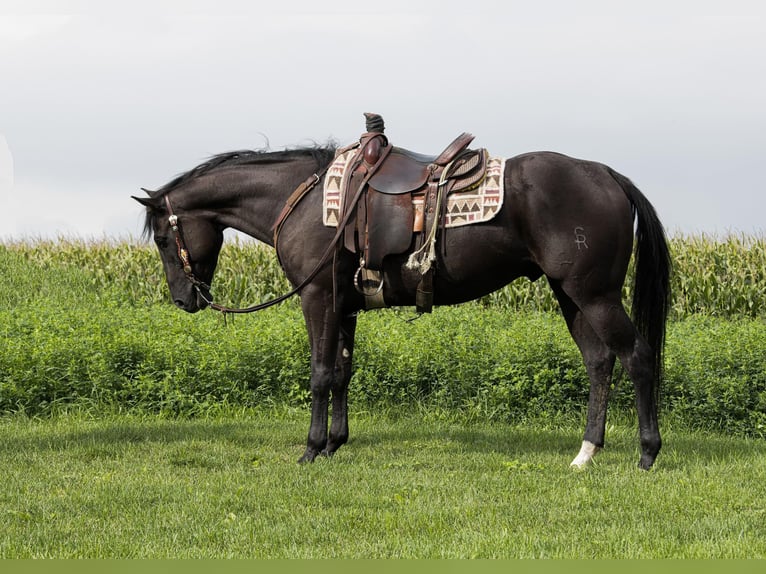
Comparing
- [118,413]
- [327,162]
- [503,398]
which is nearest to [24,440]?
[118,413]

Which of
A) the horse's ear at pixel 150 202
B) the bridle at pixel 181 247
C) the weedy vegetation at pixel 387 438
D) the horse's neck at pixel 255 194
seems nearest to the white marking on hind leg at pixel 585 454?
the weedy vegetation at pixel 387 438

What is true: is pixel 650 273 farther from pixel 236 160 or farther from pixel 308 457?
pixel 236 160

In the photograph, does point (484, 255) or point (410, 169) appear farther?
point (410, 169)

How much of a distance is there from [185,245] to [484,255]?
2.40 m

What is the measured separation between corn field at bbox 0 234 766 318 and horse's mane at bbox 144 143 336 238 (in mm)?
5834

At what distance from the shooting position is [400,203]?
686 centimetres

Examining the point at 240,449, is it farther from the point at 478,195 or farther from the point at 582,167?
the point at 582,167

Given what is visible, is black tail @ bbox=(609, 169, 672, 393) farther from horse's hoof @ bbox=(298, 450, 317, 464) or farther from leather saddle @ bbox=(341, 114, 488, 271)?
horse's hoof @ bbox=(298, 450, 317, 464)

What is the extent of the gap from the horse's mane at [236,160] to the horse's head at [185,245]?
0.11ft

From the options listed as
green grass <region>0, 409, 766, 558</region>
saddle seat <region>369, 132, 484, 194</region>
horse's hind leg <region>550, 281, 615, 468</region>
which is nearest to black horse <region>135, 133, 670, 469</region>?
horse's hind leg <region>550, 281, 615, 468</region>

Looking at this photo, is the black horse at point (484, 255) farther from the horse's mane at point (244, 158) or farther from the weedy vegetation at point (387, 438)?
the weedy vegetation at point (387, 438)

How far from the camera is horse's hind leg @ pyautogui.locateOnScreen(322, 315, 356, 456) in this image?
24.4 feet

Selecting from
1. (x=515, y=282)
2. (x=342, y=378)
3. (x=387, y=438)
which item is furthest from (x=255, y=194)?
(x=515, y=282)

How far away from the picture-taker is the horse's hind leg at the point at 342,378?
7.43 meters
